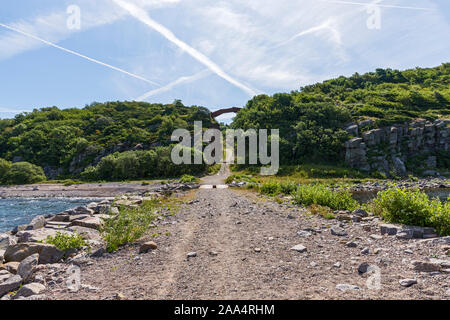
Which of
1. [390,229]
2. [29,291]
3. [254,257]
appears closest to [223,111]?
[390,229]

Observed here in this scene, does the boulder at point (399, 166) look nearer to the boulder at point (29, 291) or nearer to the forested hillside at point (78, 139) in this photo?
the forested hillside at point (78, 139)

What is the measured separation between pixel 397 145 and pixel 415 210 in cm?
4846

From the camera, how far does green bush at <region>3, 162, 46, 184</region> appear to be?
44.2 m

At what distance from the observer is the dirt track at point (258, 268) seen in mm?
3811

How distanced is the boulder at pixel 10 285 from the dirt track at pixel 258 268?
83 cm

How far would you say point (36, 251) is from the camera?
615cm

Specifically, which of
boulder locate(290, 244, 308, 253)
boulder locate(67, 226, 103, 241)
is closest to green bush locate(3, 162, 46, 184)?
boulder locate(67, 226, 103, 241)

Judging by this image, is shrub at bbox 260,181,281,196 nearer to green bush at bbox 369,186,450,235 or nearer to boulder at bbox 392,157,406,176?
green bush at bbox 369,186,450,235

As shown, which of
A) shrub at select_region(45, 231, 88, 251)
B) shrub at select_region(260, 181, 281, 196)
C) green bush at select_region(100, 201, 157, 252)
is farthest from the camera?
shrub at select_region(260, 181, 281, 196)

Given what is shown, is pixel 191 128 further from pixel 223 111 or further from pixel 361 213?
pixel 361 213

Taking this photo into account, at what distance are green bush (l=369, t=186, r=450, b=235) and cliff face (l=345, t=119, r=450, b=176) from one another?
1496 inches

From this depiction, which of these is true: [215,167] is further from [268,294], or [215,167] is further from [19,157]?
[19,157]
